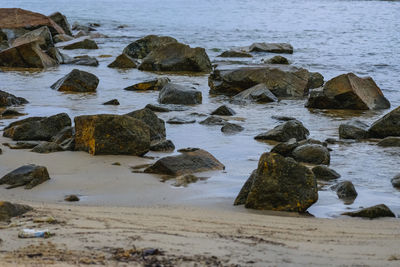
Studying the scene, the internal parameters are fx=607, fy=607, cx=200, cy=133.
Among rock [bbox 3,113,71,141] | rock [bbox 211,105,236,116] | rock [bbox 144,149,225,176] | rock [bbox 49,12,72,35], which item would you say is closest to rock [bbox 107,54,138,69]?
rock [bbox 211,105,236,116]

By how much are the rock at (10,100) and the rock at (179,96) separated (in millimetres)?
2298

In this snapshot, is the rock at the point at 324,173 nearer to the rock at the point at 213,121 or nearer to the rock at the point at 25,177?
the rock at the point at 25,177

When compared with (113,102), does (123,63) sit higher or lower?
lower

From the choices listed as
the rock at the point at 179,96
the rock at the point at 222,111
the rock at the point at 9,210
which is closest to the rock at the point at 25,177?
the rock at the point at 9,210

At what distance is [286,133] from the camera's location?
767 cm

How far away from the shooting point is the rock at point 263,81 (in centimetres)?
1174

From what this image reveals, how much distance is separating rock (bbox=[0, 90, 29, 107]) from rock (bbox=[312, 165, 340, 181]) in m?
5.60

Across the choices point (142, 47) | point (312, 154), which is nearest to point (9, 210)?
point (312, 154)

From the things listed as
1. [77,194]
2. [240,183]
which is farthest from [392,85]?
[77,194]

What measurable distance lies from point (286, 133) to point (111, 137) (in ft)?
7.58

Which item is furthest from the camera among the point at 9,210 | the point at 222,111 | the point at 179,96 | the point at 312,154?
the point at 179,96

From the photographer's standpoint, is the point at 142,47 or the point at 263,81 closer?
the point at 263,81

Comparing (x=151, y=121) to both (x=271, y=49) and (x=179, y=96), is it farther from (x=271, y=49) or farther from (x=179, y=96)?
(x=271, y=49)

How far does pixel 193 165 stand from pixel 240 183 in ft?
1.89
